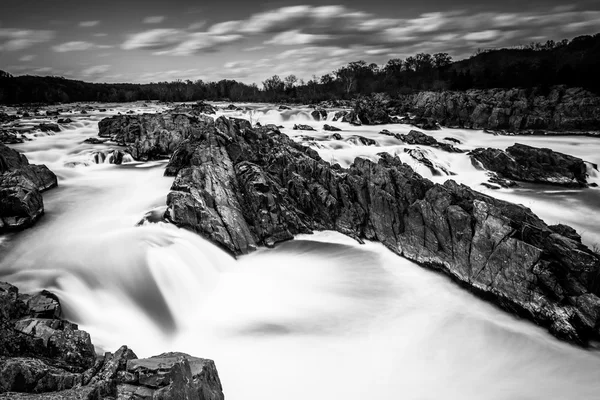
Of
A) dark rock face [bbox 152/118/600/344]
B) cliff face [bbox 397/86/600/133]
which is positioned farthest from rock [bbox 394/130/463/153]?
cliff face [bbox 397/86/600/133]

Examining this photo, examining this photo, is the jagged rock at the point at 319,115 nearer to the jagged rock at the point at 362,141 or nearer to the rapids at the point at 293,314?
the jagged rock at the point at 362,141

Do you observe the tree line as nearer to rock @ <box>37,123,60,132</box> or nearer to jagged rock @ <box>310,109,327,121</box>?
jagged rock @ <box>310,109,327,121</box>

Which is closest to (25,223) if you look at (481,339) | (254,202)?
(254,202)

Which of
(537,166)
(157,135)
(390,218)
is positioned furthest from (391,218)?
(157,135)

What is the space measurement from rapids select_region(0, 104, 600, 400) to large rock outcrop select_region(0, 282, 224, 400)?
230cm

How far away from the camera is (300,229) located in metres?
17.4

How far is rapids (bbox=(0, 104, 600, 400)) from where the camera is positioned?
31.7 feet

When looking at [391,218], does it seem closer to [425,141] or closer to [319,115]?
[425,141]

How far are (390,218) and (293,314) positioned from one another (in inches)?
268

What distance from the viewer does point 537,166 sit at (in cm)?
2612

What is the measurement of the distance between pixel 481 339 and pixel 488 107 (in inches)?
1649

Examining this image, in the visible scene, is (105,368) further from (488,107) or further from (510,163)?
(488,107)

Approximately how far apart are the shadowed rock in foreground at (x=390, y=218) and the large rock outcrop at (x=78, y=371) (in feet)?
26.4

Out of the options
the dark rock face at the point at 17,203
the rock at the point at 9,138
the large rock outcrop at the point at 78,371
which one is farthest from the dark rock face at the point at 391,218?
the rock at the point at 9,138
